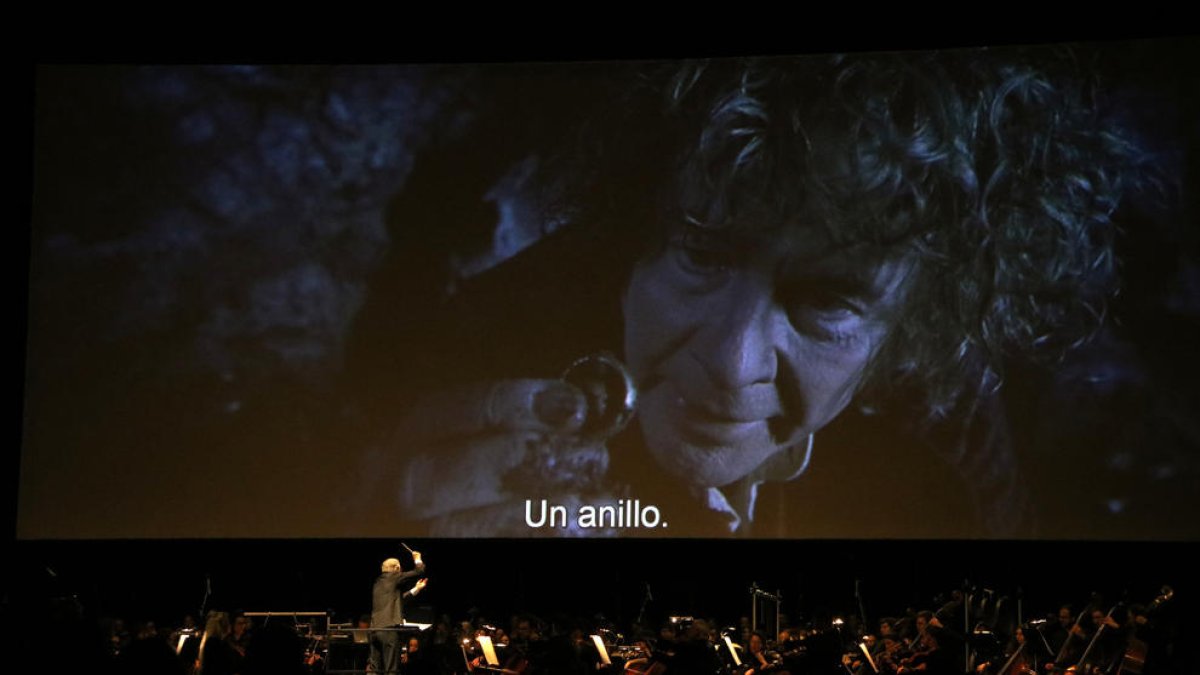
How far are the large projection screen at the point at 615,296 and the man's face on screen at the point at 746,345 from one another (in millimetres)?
24

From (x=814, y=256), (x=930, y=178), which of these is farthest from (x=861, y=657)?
(x=930, y=178)

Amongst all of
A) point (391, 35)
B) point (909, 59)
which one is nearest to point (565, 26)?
point (391, 35)

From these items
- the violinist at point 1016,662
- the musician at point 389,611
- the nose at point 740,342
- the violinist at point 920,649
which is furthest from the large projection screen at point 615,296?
the musician at point 389,611

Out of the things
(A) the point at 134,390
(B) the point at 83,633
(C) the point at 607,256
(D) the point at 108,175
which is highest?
(D) the point at 108,175

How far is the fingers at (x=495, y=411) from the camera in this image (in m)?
12.1

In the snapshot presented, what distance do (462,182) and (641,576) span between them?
4653mm

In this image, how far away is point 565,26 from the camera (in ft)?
43.0

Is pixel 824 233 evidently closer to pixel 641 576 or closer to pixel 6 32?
pixel 641 576

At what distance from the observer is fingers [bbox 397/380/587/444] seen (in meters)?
12.1

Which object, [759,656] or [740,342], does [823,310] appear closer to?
[740,342]

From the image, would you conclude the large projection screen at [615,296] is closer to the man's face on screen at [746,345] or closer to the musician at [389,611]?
the man's face on screen at [746,345]

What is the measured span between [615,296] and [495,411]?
1.34m

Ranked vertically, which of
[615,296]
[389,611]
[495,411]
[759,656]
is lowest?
[759,656]

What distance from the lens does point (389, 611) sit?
10.8 m
